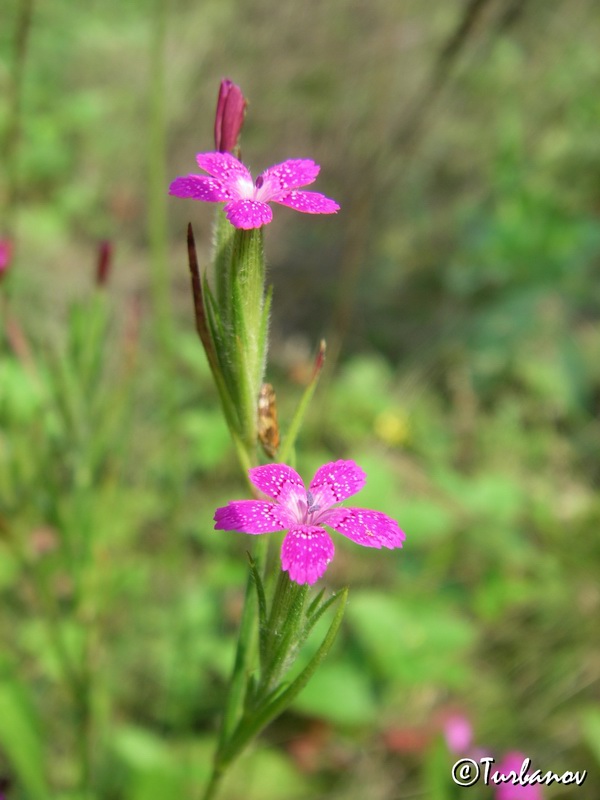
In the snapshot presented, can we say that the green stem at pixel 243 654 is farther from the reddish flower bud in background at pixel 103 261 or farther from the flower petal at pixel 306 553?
the reddish flower bud in background at pixel 103 261

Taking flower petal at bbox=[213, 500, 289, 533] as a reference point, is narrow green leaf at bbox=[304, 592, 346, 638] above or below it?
below

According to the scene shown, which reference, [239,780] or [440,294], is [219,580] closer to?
[239,780]

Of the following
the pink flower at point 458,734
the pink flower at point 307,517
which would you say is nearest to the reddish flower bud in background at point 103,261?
the pink flower at point 307,517

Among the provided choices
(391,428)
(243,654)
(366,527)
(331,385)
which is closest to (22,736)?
(243,654)

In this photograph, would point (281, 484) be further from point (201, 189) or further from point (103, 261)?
point (103, 261)

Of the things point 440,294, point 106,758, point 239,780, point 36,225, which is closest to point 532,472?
point 440,294

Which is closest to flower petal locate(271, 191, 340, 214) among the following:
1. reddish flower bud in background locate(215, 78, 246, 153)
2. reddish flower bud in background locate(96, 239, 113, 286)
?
reddish flower bud in background locate(215, 78, 246, 153)

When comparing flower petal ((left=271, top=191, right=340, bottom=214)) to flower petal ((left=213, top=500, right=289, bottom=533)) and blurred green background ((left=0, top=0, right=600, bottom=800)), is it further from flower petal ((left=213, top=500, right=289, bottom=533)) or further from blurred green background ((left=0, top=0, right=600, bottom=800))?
blurred green background ((left=0, top=0, right=600, bottom=800))
